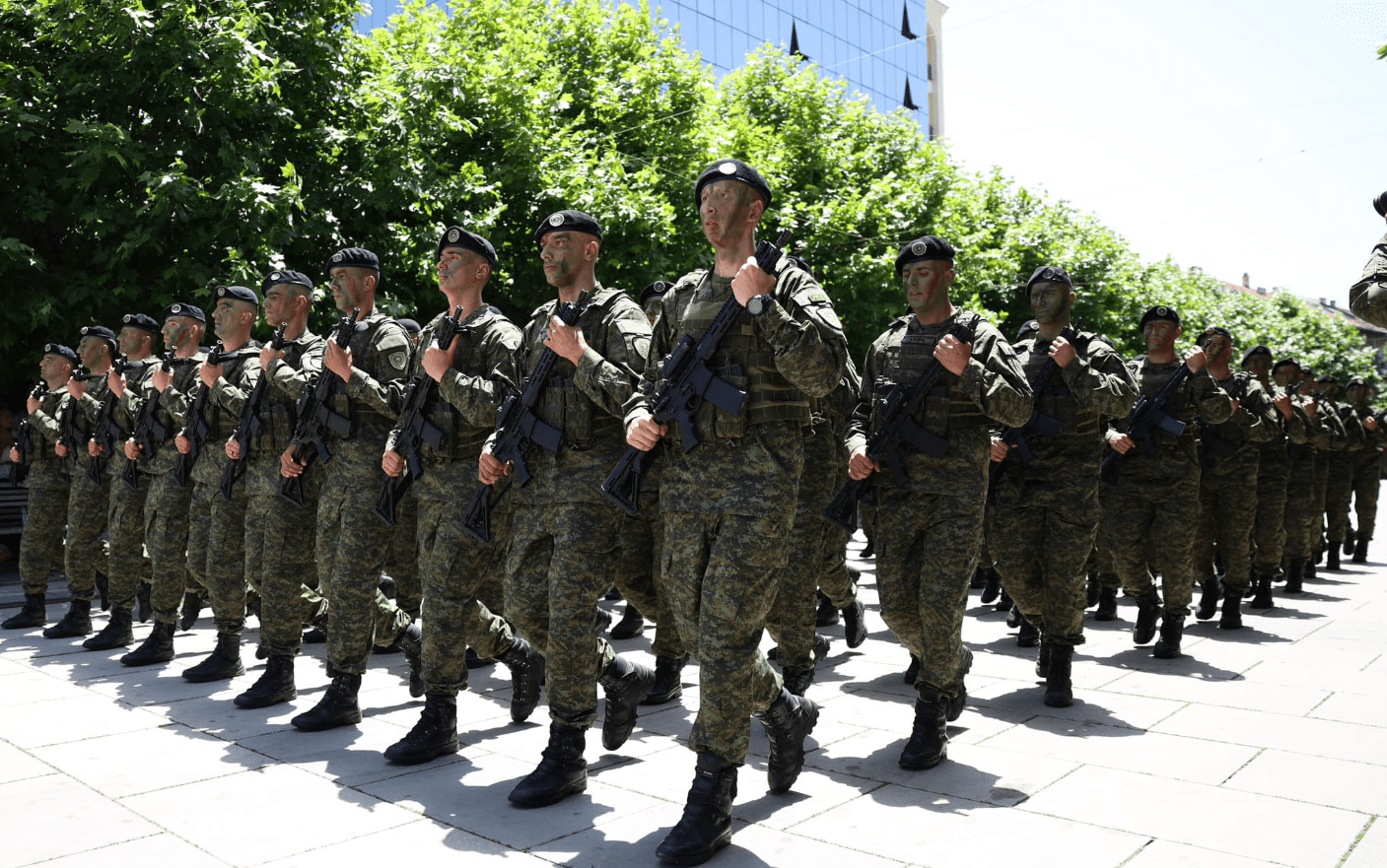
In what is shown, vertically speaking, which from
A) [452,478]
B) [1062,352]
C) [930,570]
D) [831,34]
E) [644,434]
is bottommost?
[930,570]

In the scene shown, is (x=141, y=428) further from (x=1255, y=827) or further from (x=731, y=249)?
(x=1255, y=827)

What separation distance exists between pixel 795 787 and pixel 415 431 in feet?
8.33

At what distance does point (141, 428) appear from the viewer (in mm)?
8242

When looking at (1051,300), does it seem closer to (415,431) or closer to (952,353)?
(952,353)

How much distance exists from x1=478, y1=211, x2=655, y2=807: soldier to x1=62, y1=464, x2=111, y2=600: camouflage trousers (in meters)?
5.74

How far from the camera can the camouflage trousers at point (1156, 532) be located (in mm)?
7523

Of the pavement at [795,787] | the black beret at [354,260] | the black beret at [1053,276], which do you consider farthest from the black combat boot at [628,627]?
the black beret at [1053,276]

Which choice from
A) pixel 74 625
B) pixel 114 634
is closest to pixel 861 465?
pixel 114 634

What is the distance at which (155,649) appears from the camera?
7.62m

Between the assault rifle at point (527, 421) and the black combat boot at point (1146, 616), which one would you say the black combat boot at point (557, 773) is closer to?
the assault rifle at point (527, 421)

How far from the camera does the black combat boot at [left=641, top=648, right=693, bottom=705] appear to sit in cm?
627

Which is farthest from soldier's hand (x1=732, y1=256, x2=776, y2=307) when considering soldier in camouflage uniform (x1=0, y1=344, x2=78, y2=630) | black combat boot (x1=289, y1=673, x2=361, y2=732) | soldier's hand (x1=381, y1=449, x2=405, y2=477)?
soldier in camouflage uniform (x1=0, y1=344, x2=78, y2=630)

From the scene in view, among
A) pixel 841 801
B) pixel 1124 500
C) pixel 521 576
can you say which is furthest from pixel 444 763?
pixel 1124 500

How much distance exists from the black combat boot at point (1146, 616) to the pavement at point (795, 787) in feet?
1.95
